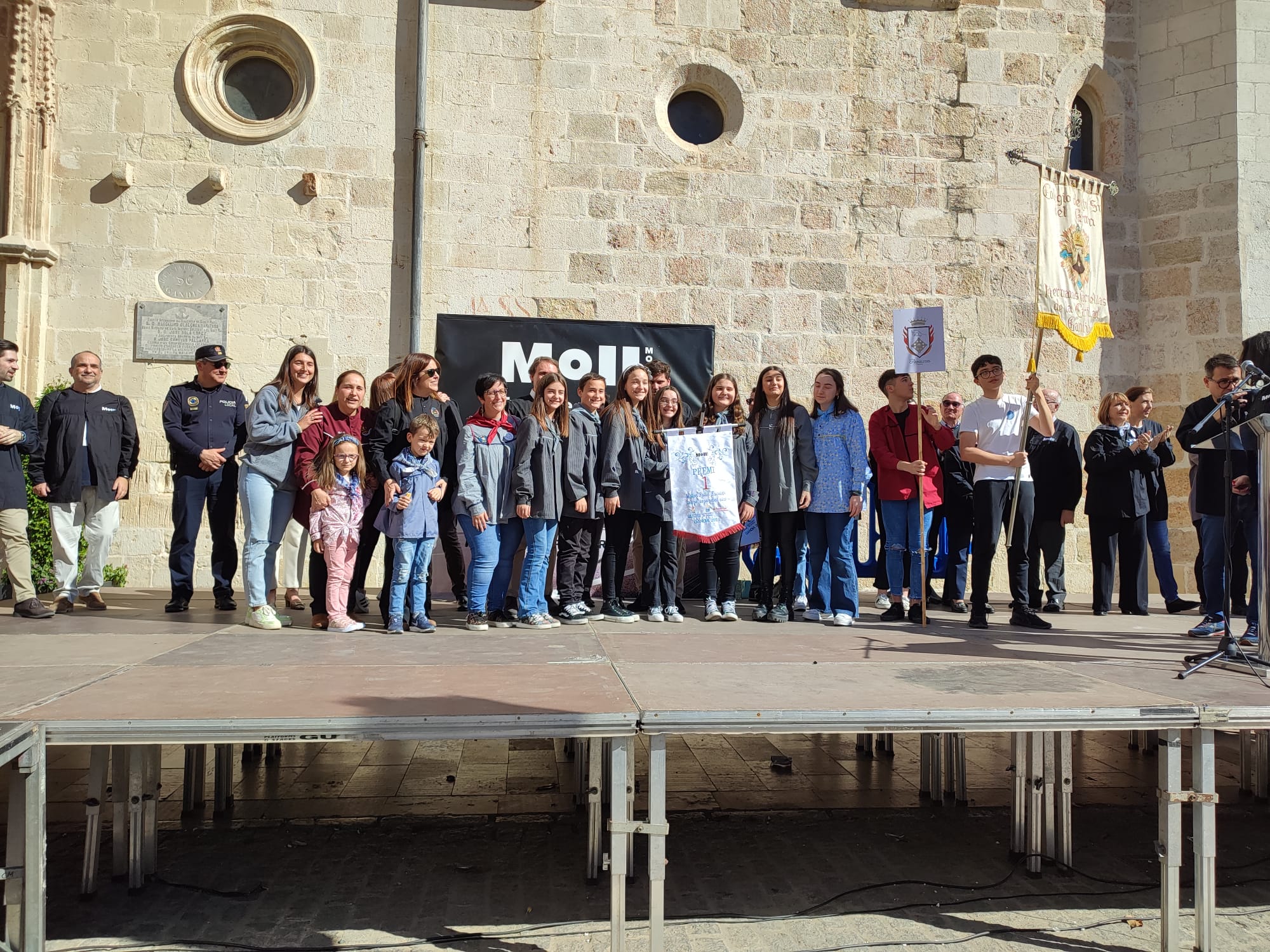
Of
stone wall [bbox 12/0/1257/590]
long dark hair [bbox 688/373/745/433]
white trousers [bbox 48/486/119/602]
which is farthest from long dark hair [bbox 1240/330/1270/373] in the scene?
white trousers [bbox 48/486/119/602]

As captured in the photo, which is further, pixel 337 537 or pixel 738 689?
pixel 337 537

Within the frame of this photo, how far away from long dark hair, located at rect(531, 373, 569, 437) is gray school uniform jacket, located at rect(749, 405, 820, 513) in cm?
146

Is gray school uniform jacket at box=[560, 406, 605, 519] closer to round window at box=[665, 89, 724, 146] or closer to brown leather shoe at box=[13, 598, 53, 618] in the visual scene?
brown leather shoe at box=[13, 598, 53, 618]

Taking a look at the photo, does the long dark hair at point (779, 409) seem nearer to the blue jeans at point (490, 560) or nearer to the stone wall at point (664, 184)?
the blue jeans at point (490, 560)

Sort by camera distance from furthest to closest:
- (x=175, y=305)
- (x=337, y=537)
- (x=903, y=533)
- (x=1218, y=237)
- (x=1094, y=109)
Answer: (x=1094, y=109) < (x=1218, y=237) < (x=175, y=305) < (x=903, y=533) < (x=337, y=537)

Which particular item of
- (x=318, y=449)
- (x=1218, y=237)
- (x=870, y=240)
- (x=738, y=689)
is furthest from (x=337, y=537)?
(x=1218, y=237)

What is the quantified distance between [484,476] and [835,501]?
256cm

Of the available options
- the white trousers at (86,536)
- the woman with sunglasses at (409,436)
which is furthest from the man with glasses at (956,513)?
the white trousers at (86,536)

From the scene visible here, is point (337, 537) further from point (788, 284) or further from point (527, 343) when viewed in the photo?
point (788, 284)

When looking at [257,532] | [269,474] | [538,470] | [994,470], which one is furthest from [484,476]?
[994,470]

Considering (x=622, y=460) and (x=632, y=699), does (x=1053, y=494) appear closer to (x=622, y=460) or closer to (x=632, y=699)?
(x=622, y=460)

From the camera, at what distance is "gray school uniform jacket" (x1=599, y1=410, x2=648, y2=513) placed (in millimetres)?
6844

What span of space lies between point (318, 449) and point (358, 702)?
330cm

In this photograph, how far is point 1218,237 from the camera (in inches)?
410
